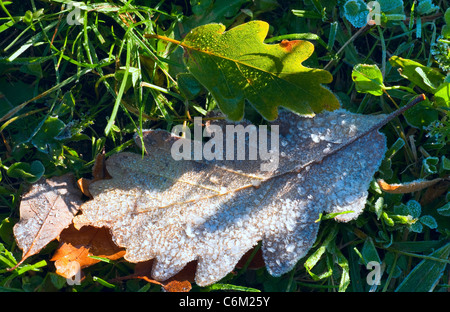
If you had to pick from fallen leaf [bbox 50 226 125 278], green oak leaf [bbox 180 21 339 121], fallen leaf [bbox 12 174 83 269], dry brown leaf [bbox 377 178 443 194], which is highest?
green oak leaf [bbox 180 21 339 121]

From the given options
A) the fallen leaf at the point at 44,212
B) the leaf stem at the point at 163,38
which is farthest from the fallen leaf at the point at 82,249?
the leaf stem at the point at 163,38

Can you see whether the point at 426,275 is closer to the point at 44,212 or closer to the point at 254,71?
the point at 254,71

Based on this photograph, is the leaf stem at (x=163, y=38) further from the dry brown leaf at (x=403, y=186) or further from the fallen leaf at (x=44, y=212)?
the dry brown leaf at (x=403, y=186)

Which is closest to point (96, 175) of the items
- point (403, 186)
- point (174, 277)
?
point (174, 277)

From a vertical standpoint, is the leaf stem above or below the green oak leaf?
above

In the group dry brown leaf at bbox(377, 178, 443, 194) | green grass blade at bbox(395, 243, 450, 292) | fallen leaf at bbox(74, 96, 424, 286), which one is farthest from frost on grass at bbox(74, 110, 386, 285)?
green grass blade at bbox(395, 243, 450, 292)

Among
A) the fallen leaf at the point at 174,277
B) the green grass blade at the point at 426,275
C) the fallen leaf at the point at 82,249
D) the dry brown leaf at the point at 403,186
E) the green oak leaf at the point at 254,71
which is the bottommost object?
the green grass blade at the point at 426,275

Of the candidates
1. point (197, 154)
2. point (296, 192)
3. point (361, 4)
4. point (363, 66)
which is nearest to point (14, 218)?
point (197, 154)

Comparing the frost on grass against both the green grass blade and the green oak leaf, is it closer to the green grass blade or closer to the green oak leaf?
the green oak leaf
